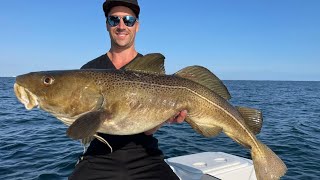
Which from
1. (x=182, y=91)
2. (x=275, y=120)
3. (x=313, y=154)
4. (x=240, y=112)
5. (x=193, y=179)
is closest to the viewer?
(x=182, y=91)

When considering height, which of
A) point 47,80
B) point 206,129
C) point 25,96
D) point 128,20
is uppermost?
point 128,20

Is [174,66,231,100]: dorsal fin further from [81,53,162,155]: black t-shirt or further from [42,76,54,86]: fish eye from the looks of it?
[42,76,54,86]: fish eye

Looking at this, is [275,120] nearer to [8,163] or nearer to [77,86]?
[8,163]

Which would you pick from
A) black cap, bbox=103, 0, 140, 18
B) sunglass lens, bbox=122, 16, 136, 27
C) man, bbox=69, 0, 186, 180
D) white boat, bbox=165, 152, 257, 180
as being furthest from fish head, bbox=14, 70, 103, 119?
white boat, bbox=165, 152, 257, 180

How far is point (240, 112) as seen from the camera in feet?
15.6

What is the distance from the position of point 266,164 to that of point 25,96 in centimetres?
318

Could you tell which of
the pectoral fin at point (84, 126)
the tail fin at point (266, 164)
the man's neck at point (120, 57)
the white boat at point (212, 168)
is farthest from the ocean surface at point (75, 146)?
the pectoral fin at point (84, 126)

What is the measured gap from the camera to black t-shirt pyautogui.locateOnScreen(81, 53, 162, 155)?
4.81 m

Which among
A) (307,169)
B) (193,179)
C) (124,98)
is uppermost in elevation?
(124,98)

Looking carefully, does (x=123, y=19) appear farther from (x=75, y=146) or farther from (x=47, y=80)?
(x=75, y=146)

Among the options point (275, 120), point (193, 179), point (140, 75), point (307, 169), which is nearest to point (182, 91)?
point (140, 75)

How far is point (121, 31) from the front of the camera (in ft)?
16.2

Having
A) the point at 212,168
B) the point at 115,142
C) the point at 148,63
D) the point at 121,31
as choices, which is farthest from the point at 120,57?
the point at 212,168

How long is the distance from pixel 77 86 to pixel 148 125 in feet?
3.08
